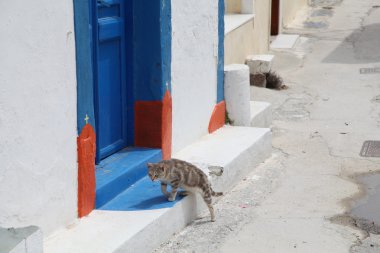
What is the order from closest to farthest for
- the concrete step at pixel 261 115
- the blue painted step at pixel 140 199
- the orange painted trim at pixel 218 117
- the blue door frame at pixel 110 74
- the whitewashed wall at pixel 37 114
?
the whitewashed wall at pixel 37 114, the blue painted step at pixel 140 199, the blue door frame at pixel 110 74, the orange painted trim at pixel 218 117, the concrete step at pixel 261 115

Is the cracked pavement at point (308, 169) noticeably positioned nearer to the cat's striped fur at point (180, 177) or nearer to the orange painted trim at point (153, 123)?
the cat's striped fur at point (180, 177)

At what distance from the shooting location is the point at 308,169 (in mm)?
7676

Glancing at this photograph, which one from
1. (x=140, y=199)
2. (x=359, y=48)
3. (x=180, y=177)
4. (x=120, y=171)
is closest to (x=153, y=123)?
(x=120, y=171)

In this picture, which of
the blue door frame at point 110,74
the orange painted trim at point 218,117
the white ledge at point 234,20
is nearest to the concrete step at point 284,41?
the white ledge at point 234,20

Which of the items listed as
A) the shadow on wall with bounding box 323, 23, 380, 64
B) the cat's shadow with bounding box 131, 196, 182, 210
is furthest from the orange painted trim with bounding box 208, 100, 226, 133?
the shadow on wall with bounding box 323, 23, 380, 64

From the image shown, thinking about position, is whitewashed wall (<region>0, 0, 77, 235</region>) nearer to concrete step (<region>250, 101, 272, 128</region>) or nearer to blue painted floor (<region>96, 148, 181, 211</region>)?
blue painted floor (<region>96, 148, 181, 211</region>)

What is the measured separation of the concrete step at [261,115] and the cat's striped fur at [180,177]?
2.69 metres

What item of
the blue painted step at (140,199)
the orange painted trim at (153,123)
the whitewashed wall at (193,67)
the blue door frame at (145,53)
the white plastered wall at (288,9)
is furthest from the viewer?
the white plastered wall at (288,9)

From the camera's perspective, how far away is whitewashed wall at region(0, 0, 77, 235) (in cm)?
442

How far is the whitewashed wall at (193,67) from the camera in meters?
6.78

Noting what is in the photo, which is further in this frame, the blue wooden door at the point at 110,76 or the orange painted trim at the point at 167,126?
the orange painted trim at the point at 167,126

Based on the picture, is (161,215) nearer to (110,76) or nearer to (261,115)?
(110,76)

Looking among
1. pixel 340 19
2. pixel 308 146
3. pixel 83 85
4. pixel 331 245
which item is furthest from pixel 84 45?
pixel 340 19

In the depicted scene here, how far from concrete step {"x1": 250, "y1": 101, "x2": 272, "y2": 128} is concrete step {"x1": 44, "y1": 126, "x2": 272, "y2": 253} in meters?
0.83
